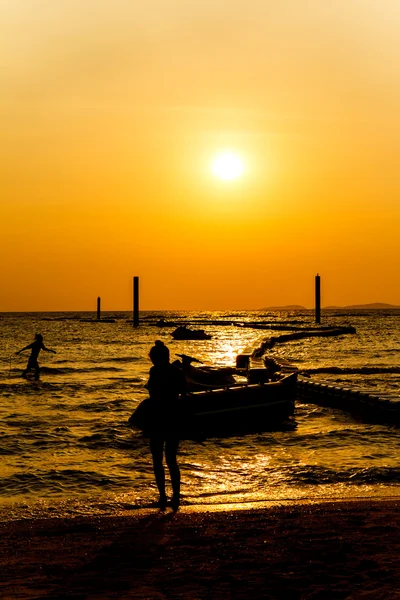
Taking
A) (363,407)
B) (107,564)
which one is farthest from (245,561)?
(363,407)

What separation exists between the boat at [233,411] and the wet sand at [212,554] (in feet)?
23.8

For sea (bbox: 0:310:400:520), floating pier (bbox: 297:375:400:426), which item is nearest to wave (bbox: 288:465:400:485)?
sea (bbox: 0:310:400:520)

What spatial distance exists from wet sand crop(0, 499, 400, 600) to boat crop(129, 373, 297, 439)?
285 inches

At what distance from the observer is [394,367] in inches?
1481

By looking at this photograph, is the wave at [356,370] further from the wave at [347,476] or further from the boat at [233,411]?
the wave at [347,476]

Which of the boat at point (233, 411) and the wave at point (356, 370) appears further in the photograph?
the wave at point (356, 370)

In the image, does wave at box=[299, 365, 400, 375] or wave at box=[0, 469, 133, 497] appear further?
wave at box=[299, 365, 400, 375]

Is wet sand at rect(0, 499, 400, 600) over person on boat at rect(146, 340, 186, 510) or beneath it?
beneath

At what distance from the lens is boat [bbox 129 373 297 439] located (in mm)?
17453

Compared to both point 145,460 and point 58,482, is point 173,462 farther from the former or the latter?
point 145,460

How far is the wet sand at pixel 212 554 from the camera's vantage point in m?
6.88

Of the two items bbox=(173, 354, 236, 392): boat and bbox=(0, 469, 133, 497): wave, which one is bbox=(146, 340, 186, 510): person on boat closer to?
bbox=(0, 469, 133, 497): wave

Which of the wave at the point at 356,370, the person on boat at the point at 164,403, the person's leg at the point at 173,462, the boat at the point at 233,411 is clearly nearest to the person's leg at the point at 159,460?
the person on boat at the point at 164,403

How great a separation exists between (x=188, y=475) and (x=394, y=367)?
26.7 metres
